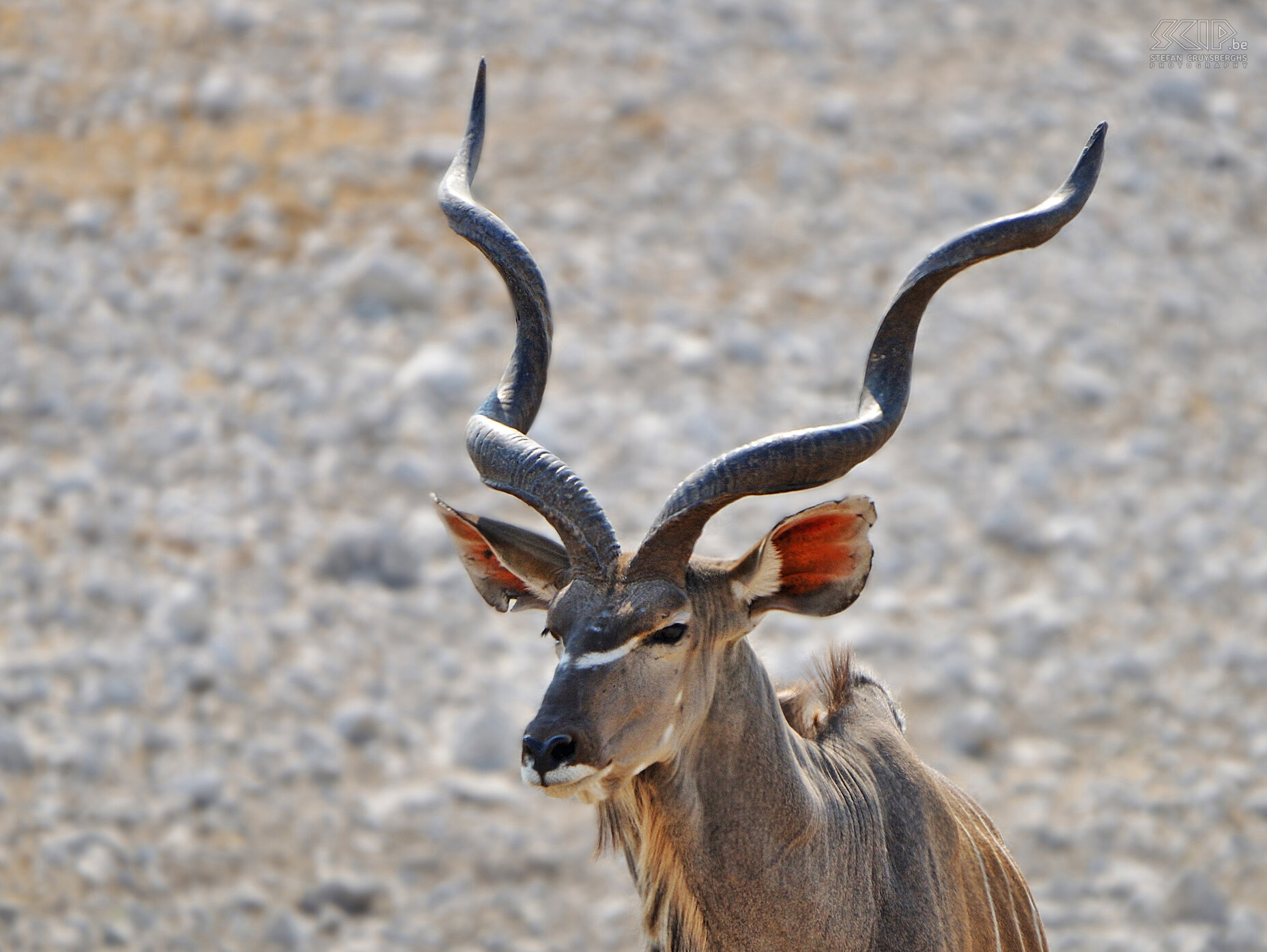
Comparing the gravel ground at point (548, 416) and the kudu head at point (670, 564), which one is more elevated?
the gravel ground at point (548, 416)

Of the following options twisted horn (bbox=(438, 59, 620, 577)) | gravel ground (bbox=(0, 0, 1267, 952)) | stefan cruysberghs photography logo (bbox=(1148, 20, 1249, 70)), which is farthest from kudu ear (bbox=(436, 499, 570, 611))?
stefan cruysberghs photography logo (bbox=(1148, 20, 1249, 70))

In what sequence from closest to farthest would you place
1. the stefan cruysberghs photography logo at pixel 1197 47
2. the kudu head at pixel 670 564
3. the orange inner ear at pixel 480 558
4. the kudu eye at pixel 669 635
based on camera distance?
the kudu head at pixel 670 564 → the kudu eye at pixel 669 635 → the orange inner ear at pixel 480 558 → the stefan cruysberghs photography logo at pixel 1197 47

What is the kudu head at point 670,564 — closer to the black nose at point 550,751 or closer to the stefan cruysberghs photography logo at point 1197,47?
the black nose at point 550,751

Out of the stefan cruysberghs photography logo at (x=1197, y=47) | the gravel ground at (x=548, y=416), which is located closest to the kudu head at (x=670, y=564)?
the gravel ground at (x=548, y=416)

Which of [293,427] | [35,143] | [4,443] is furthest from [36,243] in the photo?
[293,427]

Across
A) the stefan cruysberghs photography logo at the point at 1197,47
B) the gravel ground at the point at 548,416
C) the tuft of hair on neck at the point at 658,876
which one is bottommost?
the tuft of hair on neck at the point at 658,876

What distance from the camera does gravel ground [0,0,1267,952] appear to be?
804 cm

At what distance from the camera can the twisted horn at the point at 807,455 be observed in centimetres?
400

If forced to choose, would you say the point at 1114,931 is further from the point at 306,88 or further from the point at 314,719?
the point at 306,88

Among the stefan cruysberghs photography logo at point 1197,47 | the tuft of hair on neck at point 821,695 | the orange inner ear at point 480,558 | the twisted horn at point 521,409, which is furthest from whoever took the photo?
the stefan cruysberghs photography logo at point 1197,47

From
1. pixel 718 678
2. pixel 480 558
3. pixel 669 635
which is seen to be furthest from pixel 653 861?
pixel 480 558

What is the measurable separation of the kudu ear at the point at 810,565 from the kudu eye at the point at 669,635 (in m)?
0.25

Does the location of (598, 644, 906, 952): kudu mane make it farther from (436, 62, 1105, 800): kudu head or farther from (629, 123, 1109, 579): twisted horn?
(629, 123, 1109, 579): twisted horn

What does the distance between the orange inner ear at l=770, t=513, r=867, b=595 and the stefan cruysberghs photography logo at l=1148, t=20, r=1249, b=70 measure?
1050 centimetres
